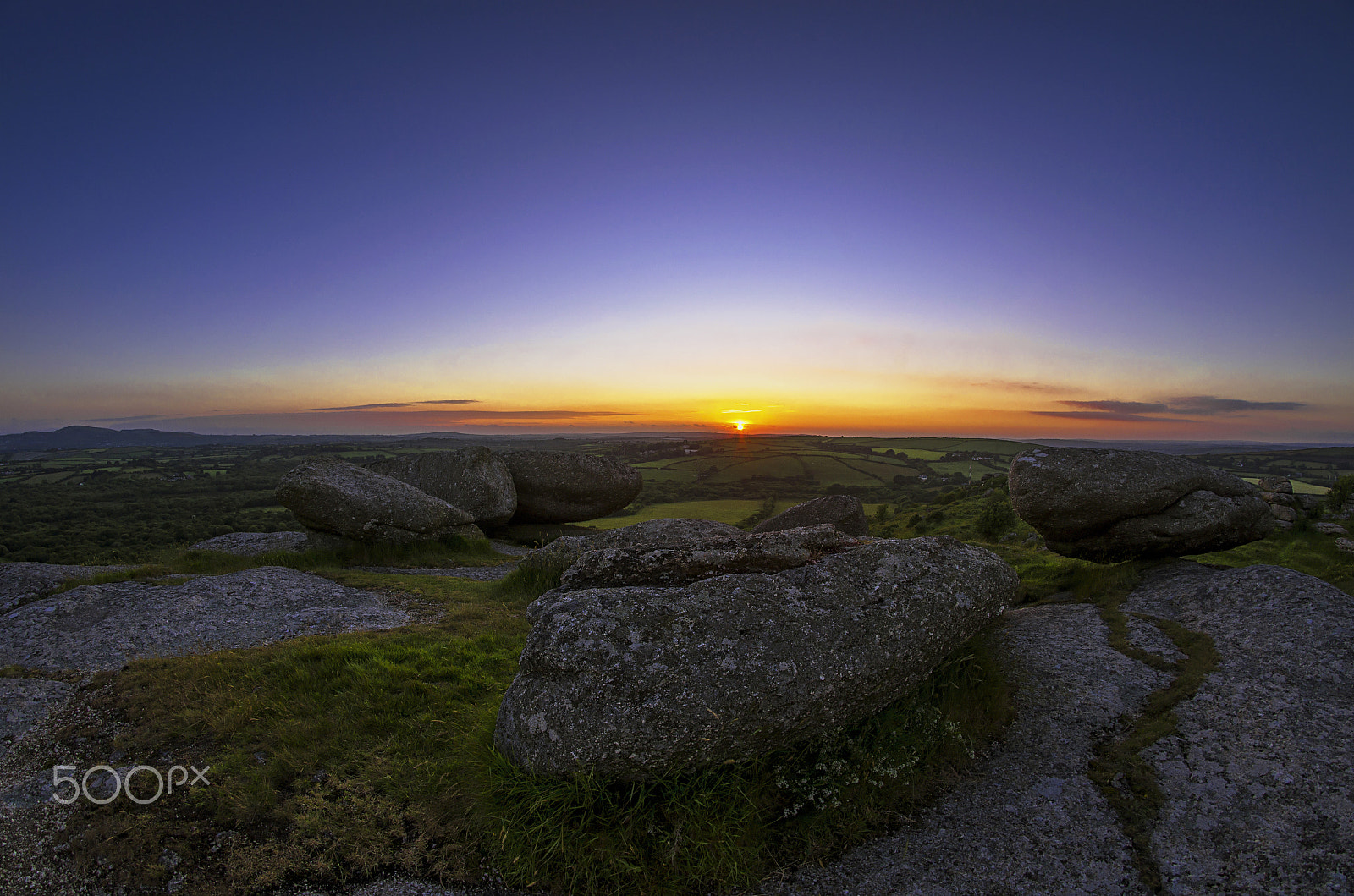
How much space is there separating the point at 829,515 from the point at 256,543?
20051 mm

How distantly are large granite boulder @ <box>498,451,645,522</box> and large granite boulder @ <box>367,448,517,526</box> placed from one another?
3.66ft

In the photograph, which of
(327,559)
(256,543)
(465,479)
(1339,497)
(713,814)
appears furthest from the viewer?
(465,479)

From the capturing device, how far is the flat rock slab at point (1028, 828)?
448 cm

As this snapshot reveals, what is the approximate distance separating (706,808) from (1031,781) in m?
3.34

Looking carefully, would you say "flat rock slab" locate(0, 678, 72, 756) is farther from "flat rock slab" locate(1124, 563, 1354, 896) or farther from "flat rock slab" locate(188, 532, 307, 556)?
"flat rock slab" locate(1124, 563, 1354, 896)

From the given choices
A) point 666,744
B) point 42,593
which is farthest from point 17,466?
point 666,744

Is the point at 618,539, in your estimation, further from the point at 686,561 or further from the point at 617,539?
the point at 686,561

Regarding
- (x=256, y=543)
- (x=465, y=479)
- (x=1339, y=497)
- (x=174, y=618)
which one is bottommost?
(x=256, y=543)

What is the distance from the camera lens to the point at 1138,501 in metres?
10.3

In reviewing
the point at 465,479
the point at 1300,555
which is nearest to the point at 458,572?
the point at 465,479

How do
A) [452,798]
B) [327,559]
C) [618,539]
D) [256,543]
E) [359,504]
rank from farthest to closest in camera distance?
[256,543]
[359,504]
[327,559]
[618,539]
[452,798]
